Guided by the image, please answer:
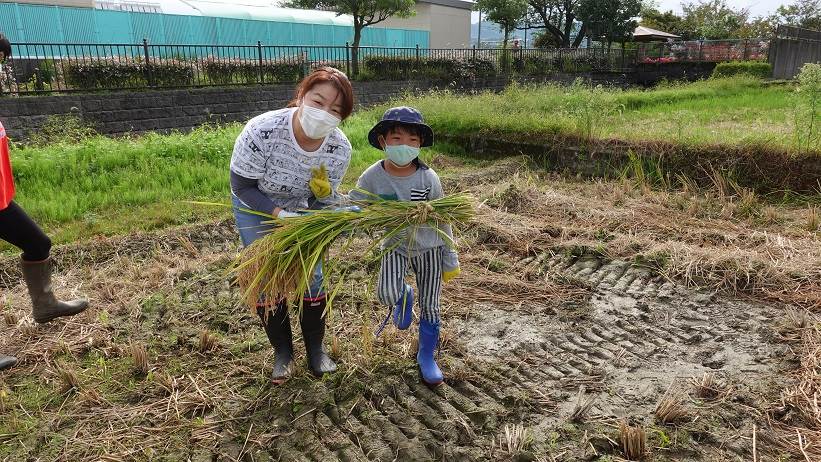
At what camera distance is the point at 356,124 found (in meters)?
9.79

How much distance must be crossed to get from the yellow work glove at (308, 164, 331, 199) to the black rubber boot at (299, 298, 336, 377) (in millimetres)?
526

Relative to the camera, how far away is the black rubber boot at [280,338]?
8.38 ft

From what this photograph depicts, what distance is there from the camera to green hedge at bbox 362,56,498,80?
51.1 ft

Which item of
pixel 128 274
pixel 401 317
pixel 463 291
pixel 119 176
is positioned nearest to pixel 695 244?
pixel 463 291

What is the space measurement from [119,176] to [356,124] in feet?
15.3

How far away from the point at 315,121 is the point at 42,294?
82.7 inches

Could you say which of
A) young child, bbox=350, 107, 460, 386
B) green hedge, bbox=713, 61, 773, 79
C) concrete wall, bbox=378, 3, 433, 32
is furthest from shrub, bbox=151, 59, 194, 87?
concrete wall, bbox=378, 3, 433, 32

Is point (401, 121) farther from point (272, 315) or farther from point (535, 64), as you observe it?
point (535, 64)

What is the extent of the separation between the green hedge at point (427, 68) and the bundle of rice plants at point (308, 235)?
13.6m

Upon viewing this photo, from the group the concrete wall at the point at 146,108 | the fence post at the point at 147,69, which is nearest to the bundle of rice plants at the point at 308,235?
the concrete wall at the point at 146,108

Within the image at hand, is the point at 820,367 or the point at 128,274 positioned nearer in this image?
the point at 820,367

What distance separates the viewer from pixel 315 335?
105 inches

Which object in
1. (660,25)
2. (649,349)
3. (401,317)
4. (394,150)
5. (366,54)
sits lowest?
(649,349)

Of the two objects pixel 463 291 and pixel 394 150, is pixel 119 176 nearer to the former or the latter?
pixel 463 291
